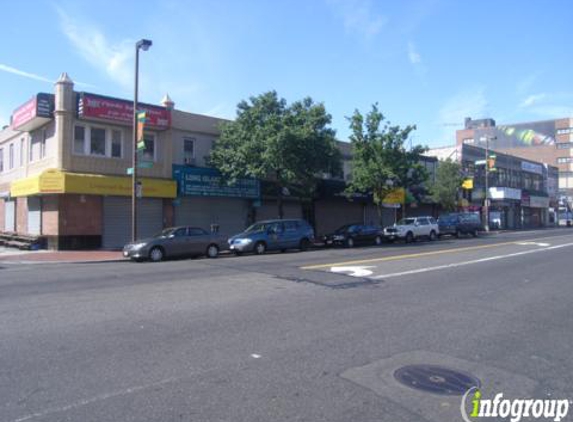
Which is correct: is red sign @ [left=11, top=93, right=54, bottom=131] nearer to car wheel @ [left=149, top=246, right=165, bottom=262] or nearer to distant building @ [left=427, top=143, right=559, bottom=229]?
car wheel @ [left=149, top=246, right=165, bottom=262]

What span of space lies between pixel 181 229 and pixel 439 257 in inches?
404

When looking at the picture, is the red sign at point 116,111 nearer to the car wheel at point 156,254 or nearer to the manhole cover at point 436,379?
the car wheel at point 156,254

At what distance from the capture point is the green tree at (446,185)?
40.7 m

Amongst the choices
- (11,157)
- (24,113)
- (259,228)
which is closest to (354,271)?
(259,228)

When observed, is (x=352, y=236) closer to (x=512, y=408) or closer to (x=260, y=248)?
(x=260, y=248)

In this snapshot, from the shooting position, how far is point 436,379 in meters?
4.99

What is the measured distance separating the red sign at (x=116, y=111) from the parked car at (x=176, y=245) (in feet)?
23.7

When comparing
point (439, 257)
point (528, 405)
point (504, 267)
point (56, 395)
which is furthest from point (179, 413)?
point (439, 257)

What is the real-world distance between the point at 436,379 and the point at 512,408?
80cm

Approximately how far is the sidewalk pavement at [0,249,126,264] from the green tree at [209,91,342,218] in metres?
7.53

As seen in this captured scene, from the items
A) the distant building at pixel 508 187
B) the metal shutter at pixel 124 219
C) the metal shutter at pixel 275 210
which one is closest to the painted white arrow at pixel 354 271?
the metal shutter at pixel 124 219

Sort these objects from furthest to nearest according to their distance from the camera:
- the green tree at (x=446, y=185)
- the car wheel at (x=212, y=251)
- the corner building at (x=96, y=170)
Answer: the green tree at (x=446, y=185), the corner building at (x=96, y=170), the car wheel at (x=212, y=251)

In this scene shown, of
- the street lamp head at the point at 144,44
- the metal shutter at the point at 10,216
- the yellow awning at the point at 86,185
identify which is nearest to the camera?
the street lamp head at the point at 144,44

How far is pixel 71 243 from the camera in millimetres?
22266
